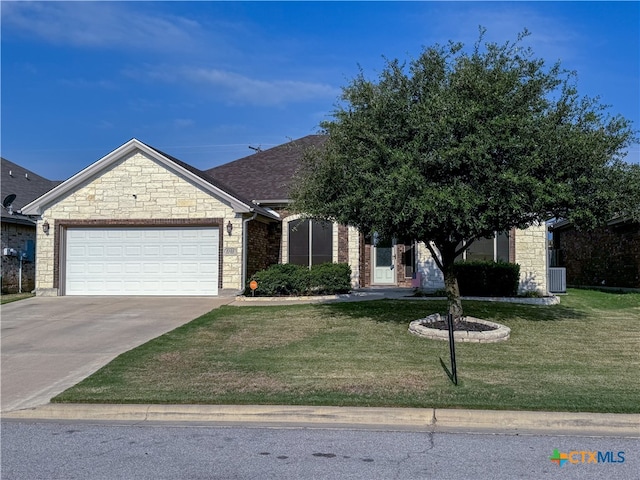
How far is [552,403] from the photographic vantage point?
719 centimetres

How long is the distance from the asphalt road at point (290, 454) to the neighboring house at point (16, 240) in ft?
51.1

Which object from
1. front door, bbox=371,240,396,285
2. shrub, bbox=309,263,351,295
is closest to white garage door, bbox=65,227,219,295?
shrub, bbox=309,263,351,295

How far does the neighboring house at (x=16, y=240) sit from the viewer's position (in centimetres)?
2062

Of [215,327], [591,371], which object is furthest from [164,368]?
[591,371]

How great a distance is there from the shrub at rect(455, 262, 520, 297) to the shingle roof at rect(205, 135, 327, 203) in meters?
6.67

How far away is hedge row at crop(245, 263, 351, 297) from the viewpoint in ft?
55.9

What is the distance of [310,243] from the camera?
20.6 m

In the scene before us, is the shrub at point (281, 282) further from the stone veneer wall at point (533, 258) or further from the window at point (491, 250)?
the stone veneer wall at point (533, 258)

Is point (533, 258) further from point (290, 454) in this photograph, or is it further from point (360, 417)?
point (290, 454)

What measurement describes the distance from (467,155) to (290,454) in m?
6.04

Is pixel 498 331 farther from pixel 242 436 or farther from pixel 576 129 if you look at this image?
pixel 242 436

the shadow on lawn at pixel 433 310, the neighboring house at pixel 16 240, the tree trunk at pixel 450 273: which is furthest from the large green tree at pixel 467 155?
the neighboring house at pixel 16 240

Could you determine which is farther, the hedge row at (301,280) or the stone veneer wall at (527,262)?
the stone veneer wall at (527,262)

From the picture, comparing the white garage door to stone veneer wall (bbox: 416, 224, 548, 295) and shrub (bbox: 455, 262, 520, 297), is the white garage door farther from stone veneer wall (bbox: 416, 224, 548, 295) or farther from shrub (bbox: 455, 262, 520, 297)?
shrub (bbox: 455, 262, 520, 297)
